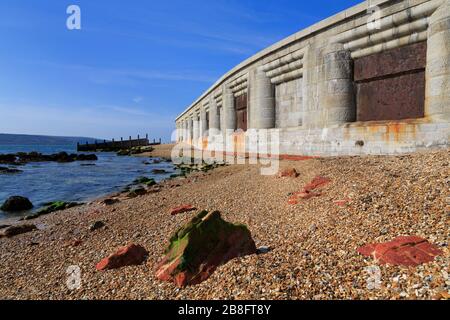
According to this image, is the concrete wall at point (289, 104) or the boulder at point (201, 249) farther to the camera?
the concrete wall at point (289, 104)

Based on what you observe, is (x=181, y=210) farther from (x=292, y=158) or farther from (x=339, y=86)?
(x=339, y=86)

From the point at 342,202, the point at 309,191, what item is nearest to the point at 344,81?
the point at 309,191

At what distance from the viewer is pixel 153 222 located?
6.53 meters

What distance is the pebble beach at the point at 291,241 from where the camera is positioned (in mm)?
2781

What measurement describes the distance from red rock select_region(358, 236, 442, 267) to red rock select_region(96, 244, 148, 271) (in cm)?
327

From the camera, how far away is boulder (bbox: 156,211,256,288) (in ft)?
11.3

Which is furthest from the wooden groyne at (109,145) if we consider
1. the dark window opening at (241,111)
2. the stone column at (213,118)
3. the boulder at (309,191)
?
the boulder at (309,191)

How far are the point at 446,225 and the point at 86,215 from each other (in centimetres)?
920

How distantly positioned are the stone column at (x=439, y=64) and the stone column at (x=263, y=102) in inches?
292

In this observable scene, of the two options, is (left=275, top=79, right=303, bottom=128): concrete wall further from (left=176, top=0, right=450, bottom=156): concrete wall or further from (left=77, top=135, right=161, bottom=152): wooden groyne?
(left=77, top=135, right=161, bottom=152): wooden groyne

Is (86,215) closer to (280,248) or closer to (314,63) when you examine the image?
(280,248)

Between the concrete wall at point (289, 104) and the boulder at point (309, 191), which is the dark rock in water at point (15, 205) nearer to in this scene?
the boulder at point (309, 191)

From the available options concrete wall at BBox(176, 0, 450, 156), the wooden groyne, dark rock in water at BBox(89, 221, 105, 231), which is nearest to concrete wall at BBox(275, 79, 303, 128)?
concrete wall at BBox(176, 0, 450, 156)

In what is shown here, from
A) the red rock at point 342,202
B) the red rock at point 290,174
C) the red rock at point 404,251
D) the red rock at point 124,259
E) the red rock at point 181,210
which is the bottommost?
the red rock at point 124,259
